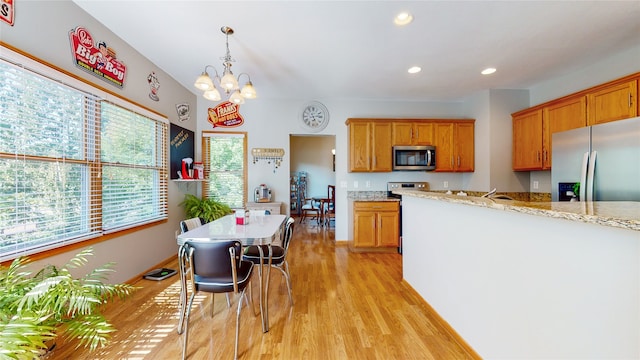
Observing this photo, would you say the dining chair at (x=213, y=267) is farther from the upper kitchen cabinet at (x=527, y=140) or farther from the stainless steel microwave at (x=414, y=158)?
the upper kitchen cabinet at (x=527, y=140)

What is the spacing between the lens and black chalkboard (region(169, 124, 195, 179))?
11.7 feet

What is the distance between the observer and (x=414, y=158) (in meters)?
4.14

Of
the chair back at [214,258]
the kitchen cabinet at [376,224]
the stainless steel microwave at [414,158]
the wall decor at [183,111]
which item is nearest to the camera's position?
the chair back at [214,258]

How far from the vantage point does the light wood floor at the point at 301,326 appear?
64.1 inches

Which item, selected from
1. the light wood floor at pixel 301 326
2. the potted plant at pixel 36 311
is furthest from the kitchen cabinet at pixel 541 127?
the potted plant at pixel 36 311

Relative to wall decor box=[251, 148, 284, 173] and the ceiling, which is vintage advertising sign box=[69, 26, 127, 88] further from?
wall decor box=[251, 148, 284, 173]

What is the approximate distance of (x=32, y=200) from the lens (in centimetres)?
174

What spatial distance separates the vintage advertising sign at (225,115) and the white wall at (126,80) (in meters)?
0.33

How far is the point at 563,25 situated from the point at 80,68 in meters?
4.53

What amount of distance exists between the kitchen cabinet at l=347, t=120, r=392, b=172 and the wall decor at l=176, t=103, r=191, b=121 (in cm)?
282

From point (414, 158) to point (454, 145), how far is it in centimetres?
76

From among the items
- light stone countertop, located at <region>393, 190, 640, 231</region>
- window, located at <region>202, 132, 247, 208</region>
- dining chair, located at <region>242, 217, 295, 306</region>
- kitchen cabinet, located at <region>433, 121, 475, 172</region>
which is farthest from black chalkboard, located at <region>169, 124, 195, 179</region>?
kitchen cabinet, located at <region>433, 121, 475, 172</region>

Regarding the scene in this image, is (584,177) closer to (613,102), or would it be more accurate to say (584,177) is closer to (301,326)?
(613,102)

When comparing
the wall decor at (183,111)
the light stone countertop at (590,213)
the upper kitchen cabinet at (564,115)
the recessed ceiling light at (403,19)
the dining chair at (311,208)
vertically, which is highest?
the recessed ceiling light at (403,19)
